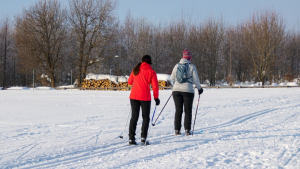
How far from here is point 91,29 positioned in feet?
113

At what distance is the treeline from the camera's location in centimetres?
3412

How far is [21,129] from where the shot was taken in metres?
6.71

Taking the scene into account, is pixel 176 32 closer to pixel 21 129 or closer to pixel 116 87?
pixel 116 87

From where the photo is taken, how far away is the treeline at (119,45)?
3412 centimetres

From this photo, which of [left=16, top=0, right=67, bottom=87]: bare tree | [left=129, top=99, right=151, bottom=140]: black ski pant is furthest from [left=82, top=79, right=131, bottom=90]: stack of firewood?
[left=129, top=99, right=151, bottom=140]: black ski pant

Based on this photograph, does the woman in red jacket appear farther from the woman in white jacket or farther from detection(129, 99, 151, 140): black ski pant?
the woman in white jacket

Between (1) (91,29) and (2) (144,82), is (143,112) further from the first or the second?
(1) (91,29)

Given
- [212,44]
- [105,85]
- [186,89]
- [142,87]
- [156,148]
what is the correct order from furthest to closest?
[212,44]
[105,85]
[186,89]
[142,87]
[156,148]

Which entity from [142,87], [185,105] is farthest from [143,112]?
Result: [185,105]

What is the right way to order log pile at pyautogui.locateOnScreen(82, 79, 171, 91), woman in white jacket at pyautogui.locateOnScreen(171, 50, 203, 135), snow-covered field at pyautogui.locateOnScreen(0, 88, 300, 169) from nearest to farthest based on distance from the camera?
snow-covered field at pyautogui.locateOnScreen(0, 88, 300, 169), woman in white jacket at pyautogui.locateOnScreen(171, 50, 203, 135), log pile at pyautogui.locateOnScreen(82, 79, 171, 91)

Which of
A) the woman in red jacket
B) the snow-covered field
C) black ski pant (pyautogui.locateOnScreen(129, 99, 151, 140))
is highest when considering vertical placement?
the woman in red jacket

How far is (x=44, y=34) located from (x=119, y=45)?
9.10 metres

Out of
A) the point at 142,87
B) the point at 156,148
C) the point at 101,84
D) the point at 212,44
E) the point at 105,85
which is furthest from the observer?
the point at 212,44

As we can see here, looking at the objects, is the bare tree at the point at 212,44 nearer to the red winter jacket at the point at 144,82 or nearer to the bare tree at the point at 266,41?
the bare tree at the point at 266,41
